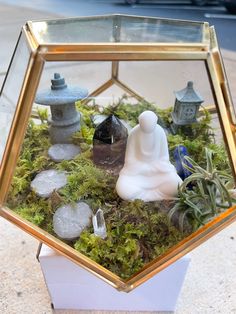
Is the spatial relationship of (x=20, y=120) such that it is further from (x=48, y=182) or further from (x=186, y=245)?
(x=186, y=245)

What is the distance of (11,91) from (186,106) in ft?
1.49

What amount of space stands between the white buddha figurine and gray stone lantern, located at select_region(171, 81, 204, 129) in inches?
7.9

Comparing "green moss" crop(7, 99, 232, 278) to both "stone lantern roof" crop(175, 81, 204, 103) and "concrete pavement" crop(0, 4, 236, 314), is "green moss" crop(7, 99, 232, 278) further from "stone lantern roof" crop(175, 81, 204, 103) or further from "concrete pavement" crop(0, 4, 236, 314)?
"concrete pavement" crop(0, 4, 236, 314)

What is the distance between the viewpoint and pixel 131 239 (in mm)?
669

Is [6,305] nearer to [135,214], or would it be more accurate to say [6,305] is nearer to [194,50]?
[135,214]

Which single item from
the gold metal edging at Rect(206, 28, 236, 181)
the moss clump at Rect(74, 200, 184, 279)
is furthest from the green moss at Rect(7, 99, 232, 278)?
the gold metal edging at Rect(206, 28, 236, 181)

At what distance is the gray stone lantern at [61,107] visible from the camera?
29.4 inches

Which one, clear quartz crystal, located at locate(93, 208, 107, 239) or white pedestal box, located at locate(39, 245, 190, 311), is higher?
clear quartz crystal, located at locate(93, 208, 107, 239)

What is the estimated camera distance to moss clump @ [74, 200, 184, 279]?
0.66 metres

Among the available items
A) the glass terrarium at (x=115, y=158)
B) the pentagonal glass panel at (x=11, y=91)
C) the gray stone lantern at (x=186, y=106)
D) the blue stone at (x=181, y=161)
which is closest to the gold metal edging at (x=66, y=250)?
the glass terrarium at (x=115, y=158)

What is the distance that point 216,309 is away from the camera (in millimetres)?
839

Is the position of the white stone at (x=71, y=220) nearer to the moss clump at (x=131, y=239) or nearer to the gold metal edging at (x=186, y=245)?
the moss clump at (x=131, y=239)

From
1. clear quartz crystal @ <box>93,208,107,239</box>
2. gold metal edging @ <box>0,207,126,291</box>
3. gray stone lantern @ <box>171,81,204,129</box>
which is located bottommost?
gold metal edging @ <box>0,207,126,291</box>

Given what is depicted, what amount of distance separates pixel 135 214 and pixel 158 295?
256mm
